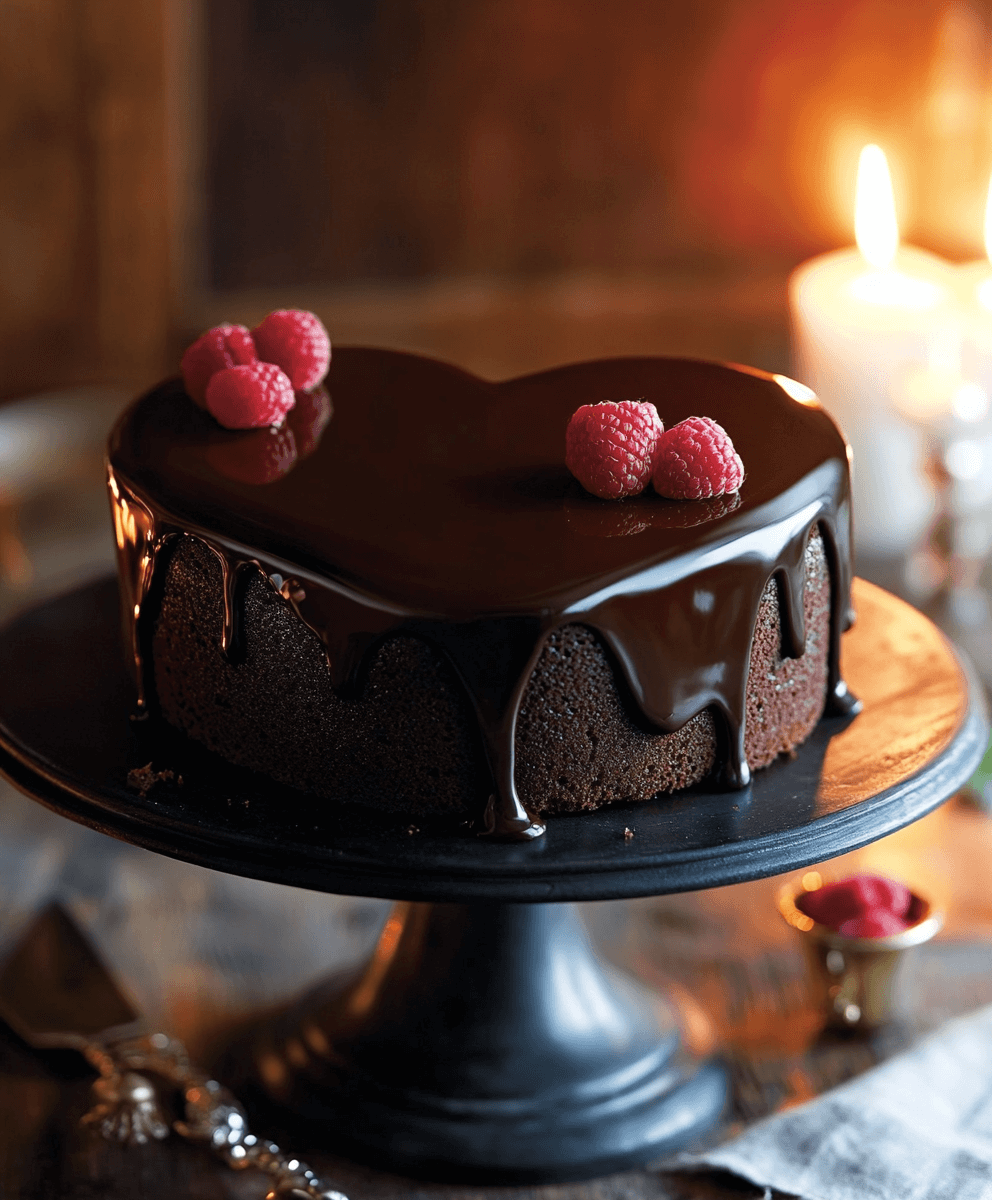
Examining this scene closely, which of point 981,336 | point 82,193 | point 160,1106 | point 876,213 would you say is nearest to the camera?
point 160,1106

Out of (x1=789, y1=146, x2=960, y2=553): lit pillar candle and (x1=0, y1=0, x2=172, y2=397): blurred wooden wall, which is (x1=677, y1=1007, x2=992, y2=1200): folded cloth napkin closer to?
(x1=789, y1=146, x2=960, y2=553): lit pillar candle

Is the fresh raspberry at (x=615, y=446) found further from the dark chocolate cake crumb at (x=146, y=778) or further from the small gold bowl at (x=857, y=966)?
the small gold bowl at (x=857, y=966)

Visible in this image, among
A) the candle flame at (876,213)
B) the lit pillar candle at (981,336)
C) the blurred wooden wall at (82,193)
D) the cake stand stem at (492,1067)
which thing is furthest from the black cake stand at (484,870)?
the blurred wooden wall at (82,193)

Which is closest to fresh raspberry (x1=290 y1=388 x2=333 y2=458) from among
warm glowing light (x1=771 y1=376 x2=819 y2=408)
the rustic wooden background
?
warm glowing light (x1=771 y1=376 x2=819 y2=408)

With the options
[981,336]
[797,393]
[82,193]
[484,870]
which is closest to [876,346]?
[981,336]

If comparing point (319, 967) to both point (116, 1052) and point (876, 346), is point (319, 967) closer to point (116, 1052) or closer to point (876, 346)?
point (116, 1052)

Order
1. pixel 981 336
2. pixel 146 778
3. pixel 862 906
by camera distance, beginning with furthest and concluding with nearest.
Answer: pixel 981 336
pixel 862 906
pixel 146 778
